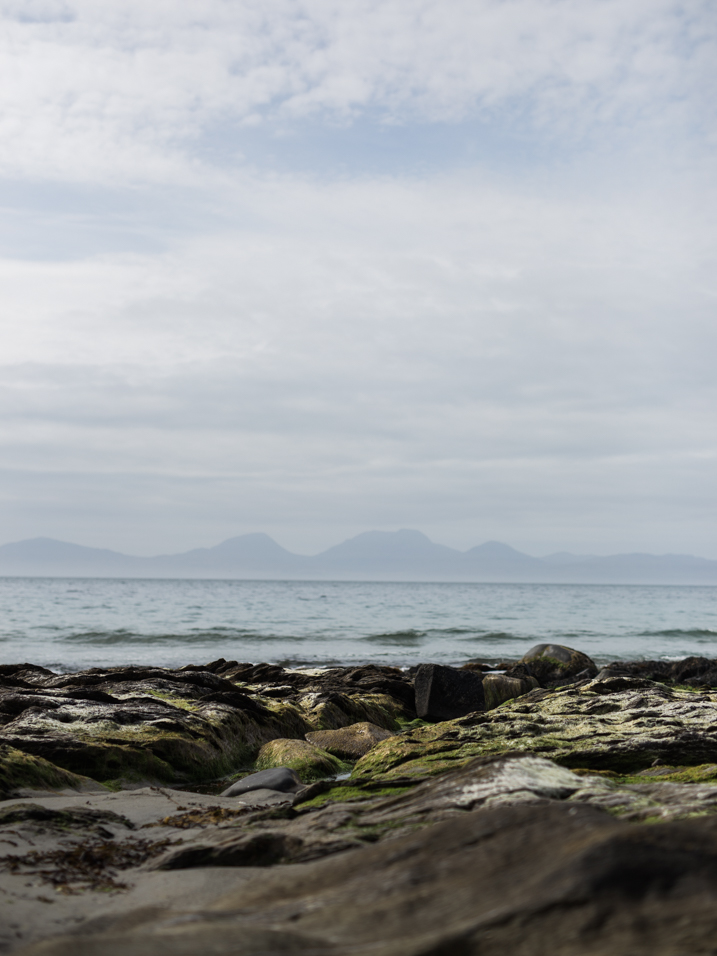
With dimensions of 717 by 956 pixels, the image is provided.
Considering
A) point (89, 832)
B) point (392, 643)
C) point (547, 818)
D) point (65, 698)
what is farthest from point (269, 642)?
point (547, 818)

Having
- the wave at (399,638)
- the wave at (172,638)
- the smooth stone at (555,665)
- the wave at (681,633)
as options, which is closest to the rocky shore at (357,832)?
the smooth stone at (555,665)

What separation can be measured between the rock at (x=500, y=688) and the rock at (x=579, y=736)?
4.22 m

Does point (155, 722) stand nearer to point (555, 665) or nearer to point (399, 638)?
point (555, 665)

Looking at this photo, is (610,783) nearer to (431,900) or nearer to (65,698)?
(431,900)

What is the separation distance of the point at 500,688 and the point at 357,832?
33.6ft

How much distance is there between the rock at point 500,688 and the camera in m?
12.9

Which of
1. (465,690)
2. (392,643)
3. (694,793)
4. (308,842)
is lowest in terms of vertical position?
(392,643)

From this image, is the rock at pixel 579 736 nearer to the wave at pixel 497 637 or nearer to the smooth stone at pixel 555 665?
the smooth stone at pixel 555 665

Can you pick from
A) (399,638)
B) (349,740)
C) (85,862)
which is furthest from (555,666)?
(85,862)

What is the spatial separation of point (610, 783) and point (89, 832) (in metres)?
3.31

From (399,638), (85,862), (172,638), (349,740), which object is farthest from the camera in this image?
(399,638)

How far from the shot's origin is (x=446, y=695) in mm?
11984

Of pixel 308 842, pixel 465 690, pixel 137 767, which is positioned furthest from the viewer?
pixel 465 690

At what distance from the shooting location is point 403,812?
151 inches
